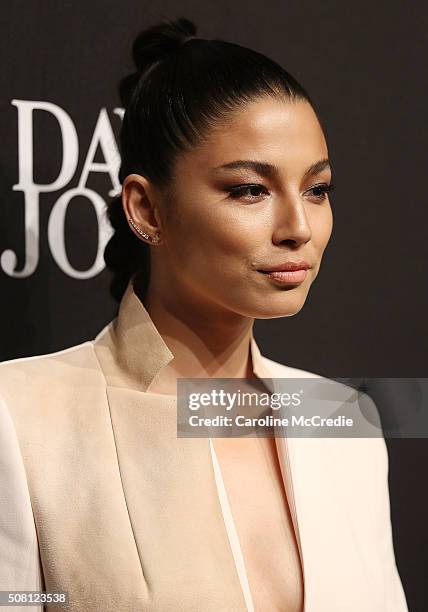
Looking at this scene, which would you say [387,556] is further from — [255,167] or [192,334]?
[255,167]

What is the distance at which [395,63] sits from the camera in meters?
1.72

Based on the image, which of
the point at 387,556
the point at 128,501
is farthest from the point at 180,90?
the point at 387,556

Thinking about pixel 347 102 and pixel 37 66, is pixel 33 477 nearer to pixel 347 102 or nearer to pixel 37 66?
pixel 37 66

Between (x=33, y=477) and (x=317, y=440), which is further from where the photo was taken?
(x=317, y=440)

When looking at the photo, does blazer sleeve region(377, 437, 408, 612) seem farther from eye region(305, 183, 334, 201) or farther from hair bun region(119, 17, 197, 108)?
hair bun region(119, 17, 197, 108)

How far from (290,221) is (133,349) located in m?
0.30

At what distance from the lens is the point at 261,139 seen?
114 centimetres

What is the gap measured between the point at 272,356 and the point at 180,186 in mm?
609

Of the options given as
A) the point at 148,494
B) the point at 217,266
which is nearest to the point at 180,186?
the point at 217,266

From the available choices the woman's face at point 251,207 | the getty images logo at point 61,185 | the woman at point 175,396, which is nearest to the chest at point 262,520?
the woman at point 175,396

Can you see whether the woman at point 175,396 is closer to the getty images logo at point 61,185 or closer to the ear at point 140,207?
the ear at point 140,207

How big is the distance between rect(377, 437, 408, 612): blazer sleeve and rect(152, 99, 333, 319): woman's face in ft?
1.39

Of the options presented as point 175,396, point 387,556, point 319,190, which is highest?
point 319,190

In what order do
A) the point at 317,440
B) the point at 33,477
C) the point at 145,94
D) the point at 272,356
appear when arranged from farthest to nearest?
the point at 272,356 → the point at 317,440 → the point at 145,94 → the point at 33,477
